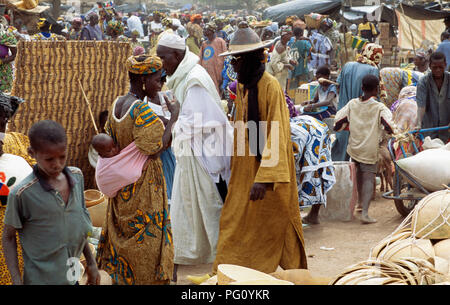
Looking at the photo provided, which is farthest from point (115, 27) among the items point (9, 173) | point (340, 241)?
point (9, 173)

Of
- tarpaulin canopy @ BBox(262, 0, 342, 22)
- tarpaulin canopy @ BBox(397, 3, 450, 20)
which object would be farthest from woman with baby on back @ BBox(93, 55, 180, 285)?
tarpaulin canopy @ BBox(262, 0, 342, 22)

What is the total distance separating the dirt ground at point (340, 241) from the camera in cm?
575

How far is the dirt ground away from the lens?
575cm

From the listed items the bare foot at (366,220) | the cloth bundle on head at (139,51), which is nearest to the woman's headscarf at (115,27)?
the cloth bundle on head at (139,51)

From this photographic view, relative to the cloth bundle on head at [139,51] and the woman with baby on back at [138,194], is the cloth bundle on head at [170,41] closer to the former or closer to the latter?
the woman with baby on back at [138,194]

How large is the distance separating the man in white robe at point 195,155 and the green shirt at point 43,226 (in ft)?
7.42

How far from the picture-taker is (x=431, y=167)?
5625 mm

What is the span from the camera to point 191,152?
5.25 meters

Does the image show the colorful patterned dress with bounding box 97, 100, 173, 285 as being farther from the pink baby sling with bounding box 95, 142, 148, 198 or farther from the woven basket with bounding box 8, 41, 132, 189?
the woven basket with bounding box 8, 41, 132, 189

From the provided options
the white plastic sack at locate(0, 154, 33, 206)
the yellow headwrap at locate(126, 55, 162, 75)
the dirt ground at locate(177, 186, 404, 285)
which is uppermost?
the yellow headwrap at locate(126, 55, 162, 75)

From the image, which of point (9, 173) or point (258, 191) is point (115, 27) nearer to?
point (258, 191)

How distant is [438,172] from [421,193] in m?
0.56

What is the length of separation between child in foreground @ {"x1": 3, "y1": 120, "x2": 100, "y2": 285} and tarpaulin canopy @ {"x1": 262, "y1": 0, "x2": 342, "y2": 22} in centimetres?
2190
